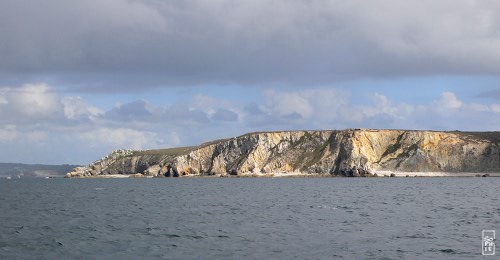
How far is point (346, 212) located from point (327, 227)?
17.0 metres

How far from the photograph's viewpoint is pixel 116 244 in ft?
157

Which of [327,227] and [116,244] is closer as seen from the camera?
[116,244]

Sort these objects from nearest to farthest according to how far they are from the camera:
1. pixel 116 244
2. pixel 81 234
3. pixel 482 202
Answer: pixel 116 244 → pixel 81 234 → pixel 482 202

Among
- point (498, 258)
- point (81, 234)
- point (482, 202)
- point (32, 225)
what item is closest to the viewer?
point (498, 258)

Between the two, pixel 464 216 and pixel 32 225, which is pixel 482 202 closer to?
pixel 464 216

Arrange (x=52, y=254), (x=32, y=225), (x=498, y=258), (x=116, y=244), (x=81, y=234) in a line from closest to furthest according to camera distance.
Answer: (x=498, y=258), (x=52, y=254), (x=116, y=244), (x=81, y=234), (x=32, y=225)

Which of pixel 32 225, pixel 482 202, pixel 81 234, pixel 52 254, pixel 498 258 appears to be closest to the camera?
pixel 498 258

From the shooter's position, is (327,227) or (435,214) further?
(435,214)

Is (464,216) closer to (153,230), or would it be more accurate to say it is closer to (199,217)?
(199,217)

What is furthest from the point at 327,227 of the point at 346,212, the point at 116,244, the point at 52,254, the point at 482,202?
the point at 482,202

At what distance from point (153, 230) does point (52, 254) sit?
15046 millimetres

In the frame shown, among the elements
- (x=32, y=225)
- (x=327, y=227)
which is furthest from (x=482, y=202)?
(x=32, y=225)

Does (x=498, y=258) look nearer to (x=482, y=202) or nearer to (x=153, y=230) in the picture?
(x=153, y=230)

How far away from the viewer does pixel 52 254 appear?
43.5 meters
